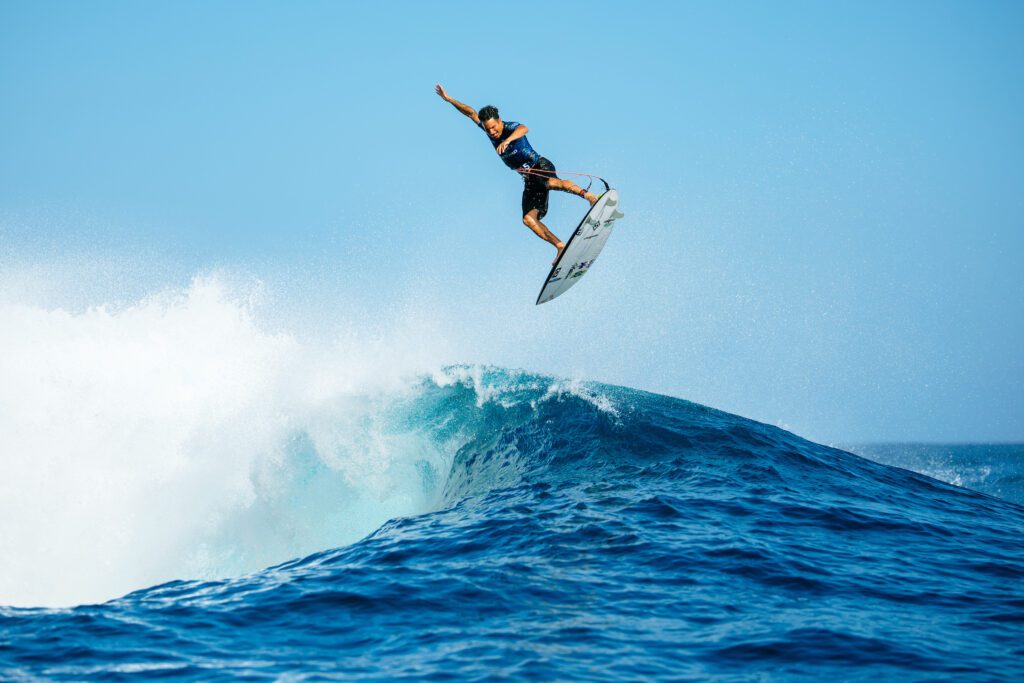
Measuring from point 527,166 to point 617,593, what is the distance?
729 cm

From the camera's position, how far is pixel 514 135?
11141 millimetres

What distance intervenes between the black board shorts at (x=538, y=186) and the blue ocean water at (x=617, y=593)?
3821 millimetres

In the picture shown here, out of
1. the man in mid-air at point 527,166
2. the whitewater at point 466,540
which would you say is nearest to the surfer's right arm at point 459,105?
the man in mid-air at point 527,166

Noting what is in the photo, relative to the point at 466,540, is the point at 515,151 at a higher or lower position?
higher

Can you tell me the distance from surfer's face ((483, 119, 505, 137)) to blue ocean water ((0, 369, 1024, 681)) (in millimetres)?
4800

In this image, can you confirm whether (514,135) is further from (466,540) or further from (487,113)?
(466,540)

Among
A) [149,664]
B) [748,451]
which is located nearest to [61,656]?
[149,664]

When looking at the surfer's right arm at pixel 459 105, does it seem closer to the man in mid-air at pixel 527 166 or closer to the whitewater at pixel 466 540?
the man in mid-air at pixel 527 166

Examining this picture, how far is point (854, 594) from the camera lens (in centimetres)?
589

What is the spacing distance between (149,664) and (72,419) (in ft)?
25.8

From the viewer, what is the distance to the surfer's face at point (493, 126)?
36.4 feet

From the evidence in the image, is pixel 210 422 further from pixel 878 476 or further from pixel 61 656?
pixel 878 476

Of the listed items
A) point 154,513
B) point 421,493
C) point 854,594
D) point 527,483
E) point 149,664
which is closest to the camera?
point 149,664

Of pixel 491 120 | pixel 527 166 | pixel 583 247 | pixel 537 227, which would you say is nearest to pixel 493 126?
pixel 491 120
